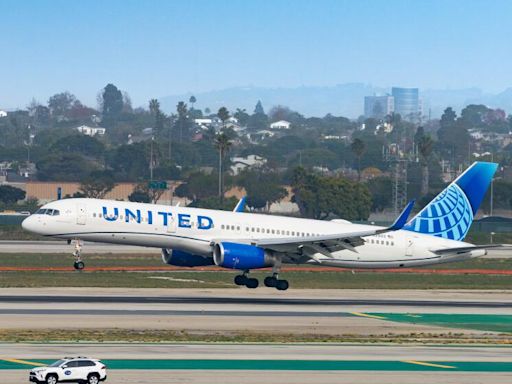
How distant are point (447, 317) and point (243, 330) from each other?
11.5 metres

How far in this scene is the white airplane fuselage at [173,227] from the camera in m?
62.4

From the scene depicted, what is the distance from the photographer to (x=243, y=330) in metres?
46.7

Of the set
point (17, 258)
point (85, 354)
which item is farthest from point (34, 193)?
point (85, 354)

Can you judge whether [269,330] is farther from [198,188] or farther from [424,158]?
[424,158]

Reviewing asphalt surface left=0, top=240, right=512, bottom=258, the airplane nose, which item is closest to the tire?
the airplane nose

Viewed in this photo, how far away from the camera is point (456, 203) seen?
227ft

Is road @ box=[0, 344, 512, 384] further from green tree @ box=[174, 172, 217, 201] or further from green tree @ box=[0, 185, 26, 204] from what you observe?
green tree @ box=[174, 172, 217, 201]

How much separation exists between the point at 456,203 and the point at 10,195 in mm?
100458

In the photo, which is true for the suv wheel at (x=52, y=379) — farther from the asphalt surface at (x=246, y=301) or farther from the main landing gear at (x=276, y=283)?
the main landing gear at (x=276, y=283)

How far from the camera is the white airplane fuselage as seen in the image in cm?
6244

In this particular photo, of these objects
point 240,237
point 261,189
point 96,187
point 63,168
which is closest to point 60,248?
point 240,237

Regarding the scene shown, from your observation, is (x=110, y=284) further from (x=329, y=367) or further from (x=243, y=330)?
(x=329, y=367)

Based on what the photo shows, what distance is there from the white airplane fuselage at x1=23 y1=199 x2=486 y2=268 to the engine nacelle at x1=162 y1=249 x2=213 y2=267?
955mm

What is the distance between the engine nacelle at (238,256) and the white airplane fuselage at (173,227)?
5.41 feet
